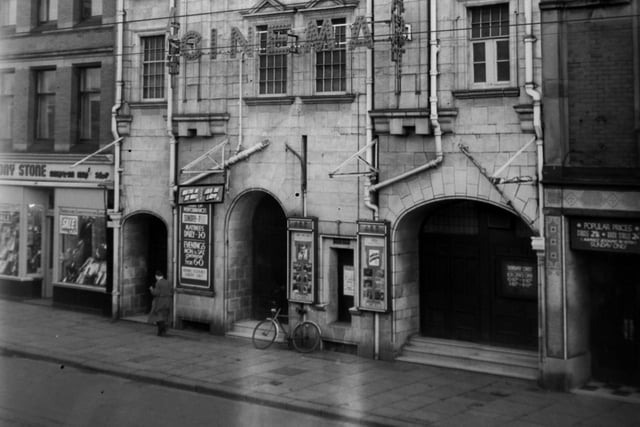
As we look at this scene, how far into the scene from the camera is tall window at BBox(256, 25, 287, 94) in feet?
70.9

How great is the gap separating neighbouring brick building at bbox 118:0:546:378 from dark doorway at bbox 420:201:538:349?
39mm

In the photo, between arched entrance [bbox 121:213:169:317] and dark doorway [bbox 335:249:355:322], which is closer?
dark doorway [bbox 335:249:355:322]

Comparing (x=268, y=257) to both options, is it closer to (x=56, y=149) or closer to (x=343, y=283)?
(x=343, y=283)

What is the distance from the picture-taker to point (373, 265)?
64.6ft

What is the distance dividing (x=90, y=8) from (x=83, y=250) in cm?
803

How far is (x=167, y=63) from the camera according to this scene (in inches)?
907

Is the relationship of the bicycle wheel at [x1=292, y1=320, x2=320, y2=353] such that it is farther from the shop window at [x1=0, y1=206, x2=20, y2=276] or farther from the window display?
the shop window at [x1=0, y1=206, x2=20, y2=276]

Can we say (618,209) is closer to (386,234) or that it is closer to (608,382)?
(608,382)

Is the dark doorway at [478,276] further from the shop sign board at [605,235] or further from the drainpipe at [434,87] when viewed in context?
the shop sign board at [605,235]

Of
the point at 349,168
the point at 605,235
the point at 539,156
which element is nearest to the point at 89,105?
the point at 349,168

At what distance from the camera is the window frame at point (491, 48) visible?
1781cm

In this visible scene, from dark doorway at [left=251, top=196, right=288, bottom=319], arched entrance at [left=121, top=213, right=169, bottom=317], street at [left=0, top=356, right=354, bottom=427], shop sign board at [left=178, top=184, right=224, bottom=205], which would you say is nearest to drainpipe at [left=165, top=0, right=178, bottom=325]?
shop sign board at [left=178, top=184, right=224, bottom=205]

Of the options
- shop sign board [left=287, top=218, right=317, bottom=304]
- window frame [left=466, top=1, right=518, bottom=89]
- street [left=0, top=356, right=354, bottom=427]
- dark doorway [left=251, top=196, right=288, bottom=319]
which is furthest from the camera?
dark doorway [left=251, top=196, right=288, bottom=319]

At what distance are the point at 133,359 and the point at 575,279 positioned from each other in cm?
1050
